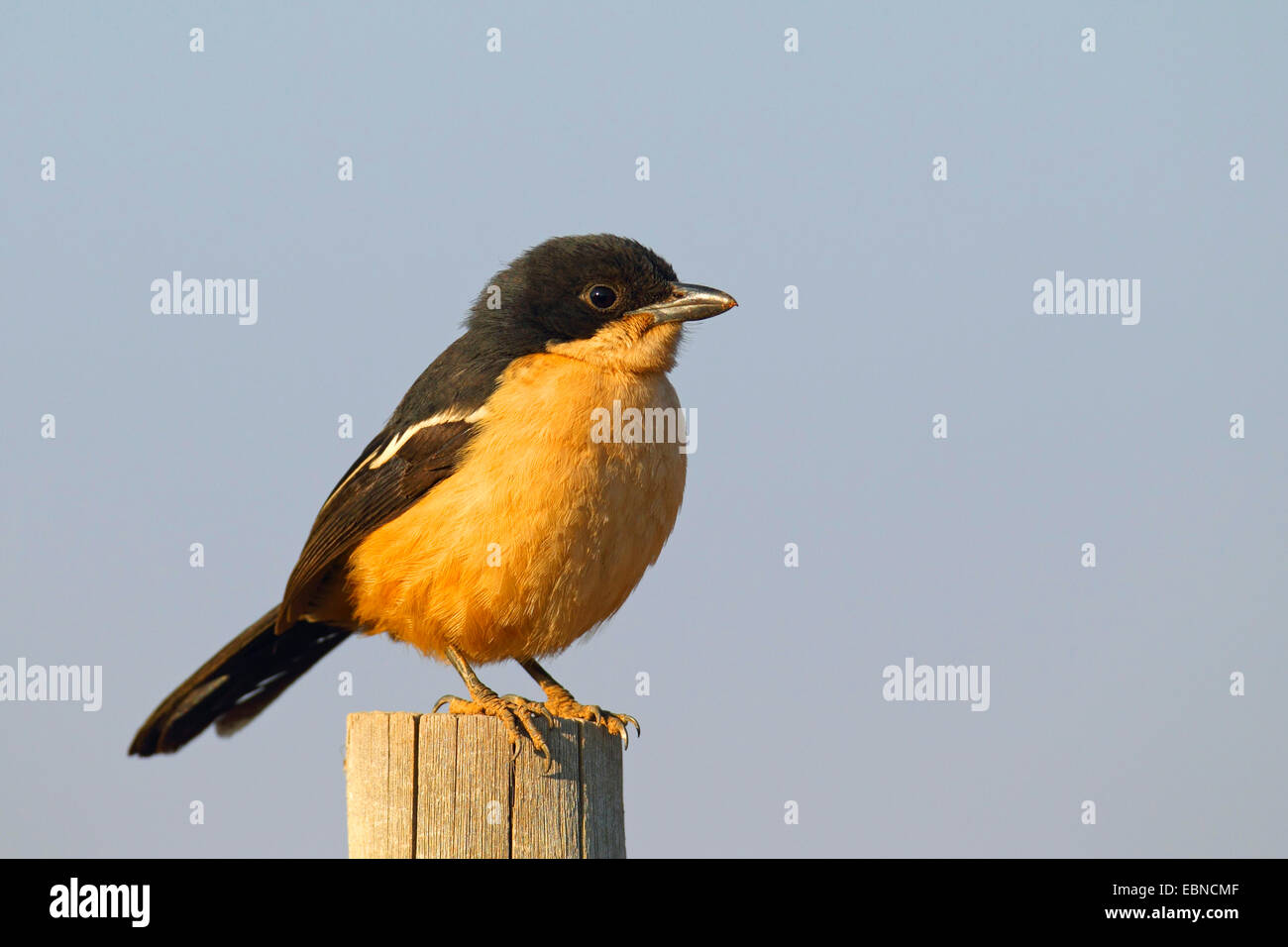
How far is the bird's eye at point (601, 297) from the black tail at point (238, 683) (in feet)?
6.98

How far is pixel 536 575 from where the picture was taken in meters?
5.34

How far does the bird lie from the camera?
5352 mm

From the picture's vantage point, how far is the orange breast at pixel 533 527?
17.5 feet

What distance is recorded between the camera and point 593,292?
239 inches

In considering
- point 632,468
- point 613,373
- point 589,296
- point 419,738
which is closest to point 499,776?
point 419,738

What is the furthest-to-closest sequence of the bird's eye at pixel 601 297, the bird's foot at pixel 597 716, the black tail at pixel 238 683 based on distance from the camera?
the black tail at pixel 238 683 < the bird's eye at pixel 601 297 < the bird's foot at pixel 597 716

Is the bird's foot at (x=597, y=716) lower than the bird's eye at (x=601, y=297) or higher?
lower

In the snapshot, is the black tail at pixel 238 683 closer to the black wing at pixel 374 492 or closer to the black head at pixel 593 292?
the black wing at pixel 374 492

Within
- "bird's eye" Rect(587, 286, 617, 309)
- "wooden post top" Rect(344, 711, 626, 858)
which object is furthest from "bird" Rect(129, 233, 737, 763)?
"wooden post top" Rect(344, 711, 626, 858)

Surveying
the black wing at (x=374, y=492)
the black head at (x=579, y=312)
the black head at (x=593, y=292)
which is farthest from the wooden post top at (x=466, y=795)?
the black head at (x=593, y=292)

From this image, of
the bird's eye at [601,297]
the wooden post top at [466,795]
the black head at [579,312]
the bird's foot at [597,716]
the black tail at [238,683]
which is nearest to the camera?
the wooden post top at [466,795]

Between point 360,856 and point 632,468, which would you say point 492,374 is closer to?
point 632,468

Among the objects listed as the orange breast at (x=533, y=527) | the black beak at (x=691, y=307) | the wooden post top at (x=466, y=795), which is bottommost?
the wooden post top at (x=466, y=795)
